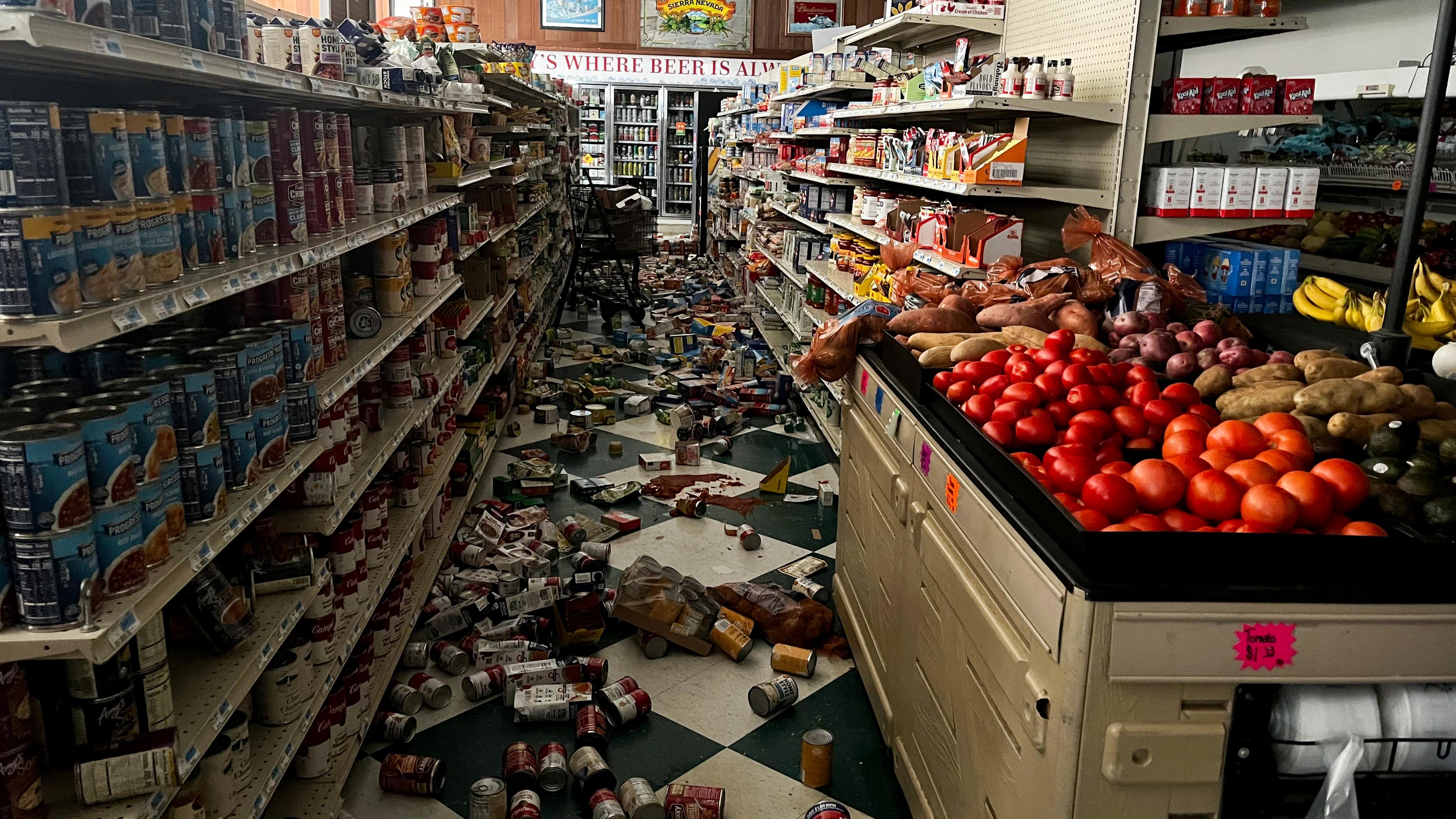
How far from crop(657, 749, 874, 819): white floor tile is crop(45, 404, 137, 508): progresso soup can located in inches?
66.1

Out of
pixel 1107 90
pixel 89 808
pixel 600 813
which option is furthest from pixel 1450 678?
pixel 1107 90

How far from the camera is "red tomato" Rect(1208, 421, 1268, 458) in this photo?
2025mm

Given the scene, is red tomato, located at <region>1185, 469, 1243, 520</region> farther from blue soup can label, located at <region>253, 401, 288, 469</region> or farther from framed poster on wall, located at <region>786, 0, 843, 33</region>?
framed poster on wall, located at <region>786, 0, 843, 33</region>

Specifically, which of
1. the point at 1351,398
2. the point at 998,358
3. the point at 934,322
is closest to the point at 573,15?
the point at 934,322

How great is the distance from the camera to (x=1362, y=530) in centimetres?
175

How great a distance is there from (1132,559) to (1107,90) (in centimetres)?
268

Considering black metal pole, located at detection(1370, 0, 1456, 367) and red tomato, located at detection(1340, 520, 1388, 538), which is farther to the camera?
black metal pole, located at detection(1370, 0, 1456, 367)

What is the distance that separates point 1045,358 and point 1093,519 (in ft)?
3.02

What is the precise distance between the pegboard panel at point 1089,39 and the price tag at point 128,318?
3.28 meters

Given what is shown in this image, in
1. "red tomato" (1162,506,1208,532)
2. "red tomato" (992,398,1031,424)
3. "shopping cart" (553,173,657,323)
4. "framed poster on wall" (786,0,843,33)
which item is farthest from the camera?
Result: "framed poster on wall" (786,0,843,33)

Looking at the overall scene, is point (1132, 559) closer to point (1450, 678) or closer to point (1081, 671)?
point (1081, 671)

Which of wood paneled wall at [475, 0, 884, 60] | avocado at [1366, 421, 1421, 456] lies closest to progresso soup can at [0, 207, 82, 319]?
avocado at [1366, 421, 1421, 456]

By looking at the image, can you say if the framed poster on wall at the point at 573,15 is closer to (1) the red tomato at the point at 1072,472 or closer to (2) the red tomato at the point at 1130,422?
(2) the red tomato at the point at 1130,422

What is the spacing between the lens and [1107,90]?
3.77m
